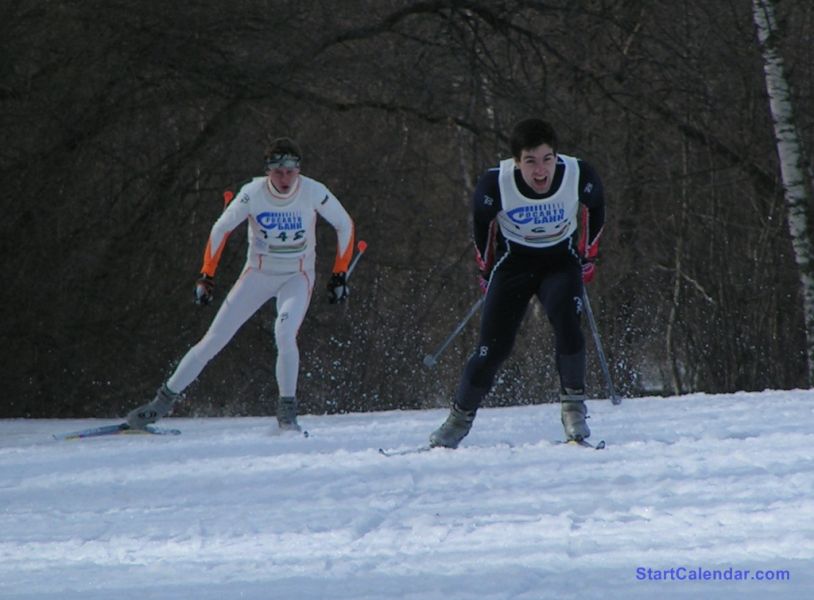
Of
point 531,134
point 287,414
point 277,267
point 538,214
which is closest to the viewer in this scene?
point 531,134

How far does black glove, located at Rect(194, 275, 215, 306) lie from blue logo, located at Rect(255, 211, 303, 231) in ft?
1.48

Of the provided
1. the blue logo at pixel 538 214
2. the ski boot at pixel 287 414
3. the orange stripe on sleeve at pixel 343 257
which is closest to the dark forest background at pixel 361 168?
the orange stripe on sleeve at pixel 343 257

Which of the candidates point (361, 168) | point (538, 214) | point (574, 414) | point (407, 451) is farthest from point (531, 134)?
point (361, 168)

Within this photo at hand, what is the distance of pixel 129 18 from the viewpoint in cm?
1580

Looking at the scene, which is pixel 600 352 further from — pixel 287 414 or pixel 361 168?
pixel 361 168

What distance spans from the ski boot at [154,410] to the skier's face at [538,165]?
3.02m

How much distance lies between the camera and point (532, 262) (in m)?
6.53

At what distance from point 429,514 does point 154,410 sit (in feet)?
13.4

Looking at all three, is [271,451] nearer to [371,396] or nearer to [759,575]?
[759,575]

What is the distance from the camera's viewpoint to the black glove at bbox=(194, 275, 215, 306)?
807 centimetres

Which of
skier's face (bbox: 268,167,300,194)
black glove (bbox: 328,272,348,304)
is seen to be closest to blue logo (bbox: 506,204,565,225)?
black glove (bbox: 328,272,348,304)

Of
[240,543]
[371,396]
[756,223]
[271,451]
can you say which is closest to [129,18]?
[371,396]

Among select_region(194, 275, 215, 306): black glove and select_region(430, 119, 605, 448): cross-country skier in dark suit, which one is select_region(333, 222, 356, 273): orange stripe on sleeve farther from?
select_region(430, 119, 605, 448): cross-country skier in dark suit

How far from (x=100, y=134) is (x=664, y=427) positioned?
10326 millimetres
